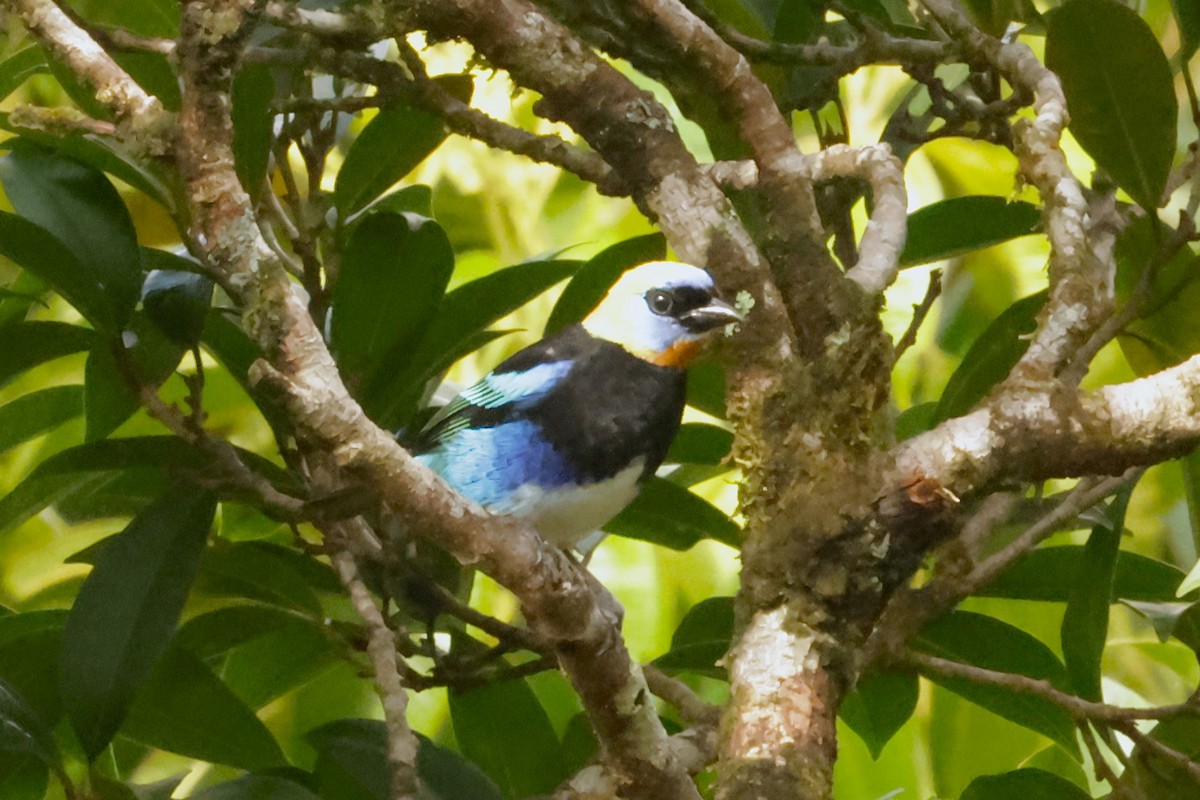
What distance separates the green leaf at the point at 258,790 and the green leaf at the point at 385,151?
2.04 feet

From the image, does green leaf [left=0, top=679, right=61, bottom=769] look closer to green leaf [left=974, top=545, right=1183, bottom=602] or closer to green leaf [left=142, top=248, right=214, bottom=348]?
green leaf [left=142, top=248, right=214, bottom=348]

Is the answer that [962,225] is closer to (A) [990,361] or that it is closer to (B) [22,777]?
(A) [990,361]

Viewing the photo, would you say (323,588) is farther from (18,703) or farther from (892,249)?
(892,249)

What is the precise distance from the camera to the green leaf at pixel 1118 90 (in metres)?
1.16

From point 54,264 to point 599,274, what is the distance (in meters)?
0.62

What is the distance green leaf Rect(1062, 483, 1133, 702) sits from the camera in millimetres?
1213

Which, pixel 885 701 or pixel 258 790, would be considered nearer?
pixel 258 790

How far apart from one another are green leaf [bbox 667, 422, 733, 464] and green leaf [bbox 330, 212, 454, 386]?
361mm

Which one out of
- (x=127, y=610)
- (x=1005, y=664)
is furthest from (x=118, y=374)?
(x=1005, y=664)

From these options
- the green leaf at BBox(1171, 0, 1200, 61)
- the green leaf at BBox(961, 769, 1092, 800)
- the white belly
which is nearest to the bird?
the white belly

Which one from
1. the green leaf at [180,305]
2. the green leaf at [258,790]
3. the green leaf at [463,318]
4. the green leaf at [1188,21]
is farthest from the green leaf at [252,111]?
the green leaf at [1188,21]

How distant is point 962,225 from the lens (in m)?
1.42

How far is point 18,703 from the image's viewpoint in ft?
3.73

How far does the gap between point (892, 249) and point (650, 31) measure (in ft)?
1.07
